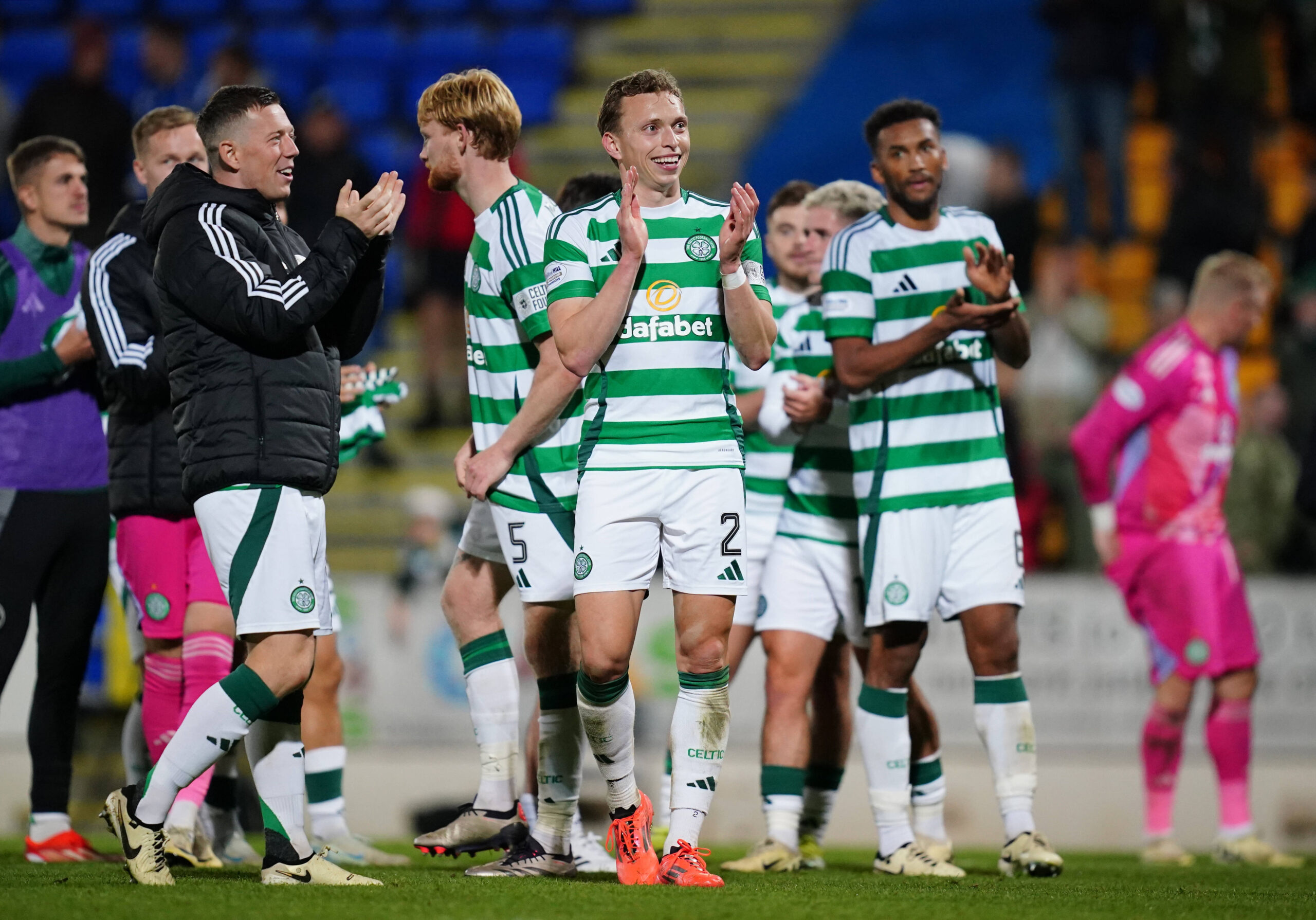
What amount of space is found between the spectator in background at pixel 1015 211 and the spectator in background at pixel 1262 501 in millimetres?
2746

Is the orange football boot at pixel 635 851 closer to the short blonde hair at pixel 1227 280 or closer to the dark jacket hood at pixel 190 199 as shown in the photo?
the dark jacket hood at pixel 190 199

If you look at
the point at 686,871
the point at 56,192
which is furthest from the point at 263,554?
the point at 56,192

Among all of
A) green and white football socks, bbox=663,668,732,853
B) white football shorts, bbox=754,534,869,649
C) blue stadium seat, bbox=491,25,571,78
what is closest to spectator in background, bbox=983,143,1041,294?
blue stadium seat, bbox=491,25,571,78

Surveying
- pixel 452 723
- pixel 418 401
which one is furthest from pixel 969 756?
pixel 418 401

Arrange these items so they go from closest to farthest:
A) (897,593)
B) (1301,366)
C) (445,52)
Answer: (897,593), (1301,366), (445,52)

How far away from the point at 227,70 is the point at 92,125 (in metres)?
1.39

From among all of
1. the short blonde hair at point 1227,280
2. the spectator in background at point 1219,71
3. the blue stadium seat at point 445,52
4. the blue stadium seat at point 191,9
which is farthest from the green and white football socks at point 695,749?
the blue stadium seat at point 191,9

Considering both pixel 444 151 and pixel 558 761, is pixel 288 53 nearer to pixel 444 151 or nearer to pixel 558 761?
pixel 444 151

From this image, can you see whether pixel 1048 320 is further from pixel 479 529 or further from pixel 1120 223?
pixel 479 529

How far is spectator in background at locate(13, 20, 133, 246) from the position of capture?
13.1 meters

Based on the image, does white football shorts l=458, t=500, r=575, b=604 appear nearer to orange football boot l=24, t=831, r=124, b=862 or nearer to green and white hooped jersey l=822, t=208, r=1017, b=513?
green and white hooped jersey l=822, t=208, r=1017, b=513

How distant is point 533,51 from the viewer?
653 inches

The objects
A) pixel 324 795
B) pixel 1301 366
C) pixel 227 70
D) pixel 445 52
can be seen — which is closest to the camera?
pixel 324 795

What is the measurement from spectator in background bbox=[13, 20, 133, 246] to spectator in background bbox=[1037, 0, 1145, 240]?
8.05m
